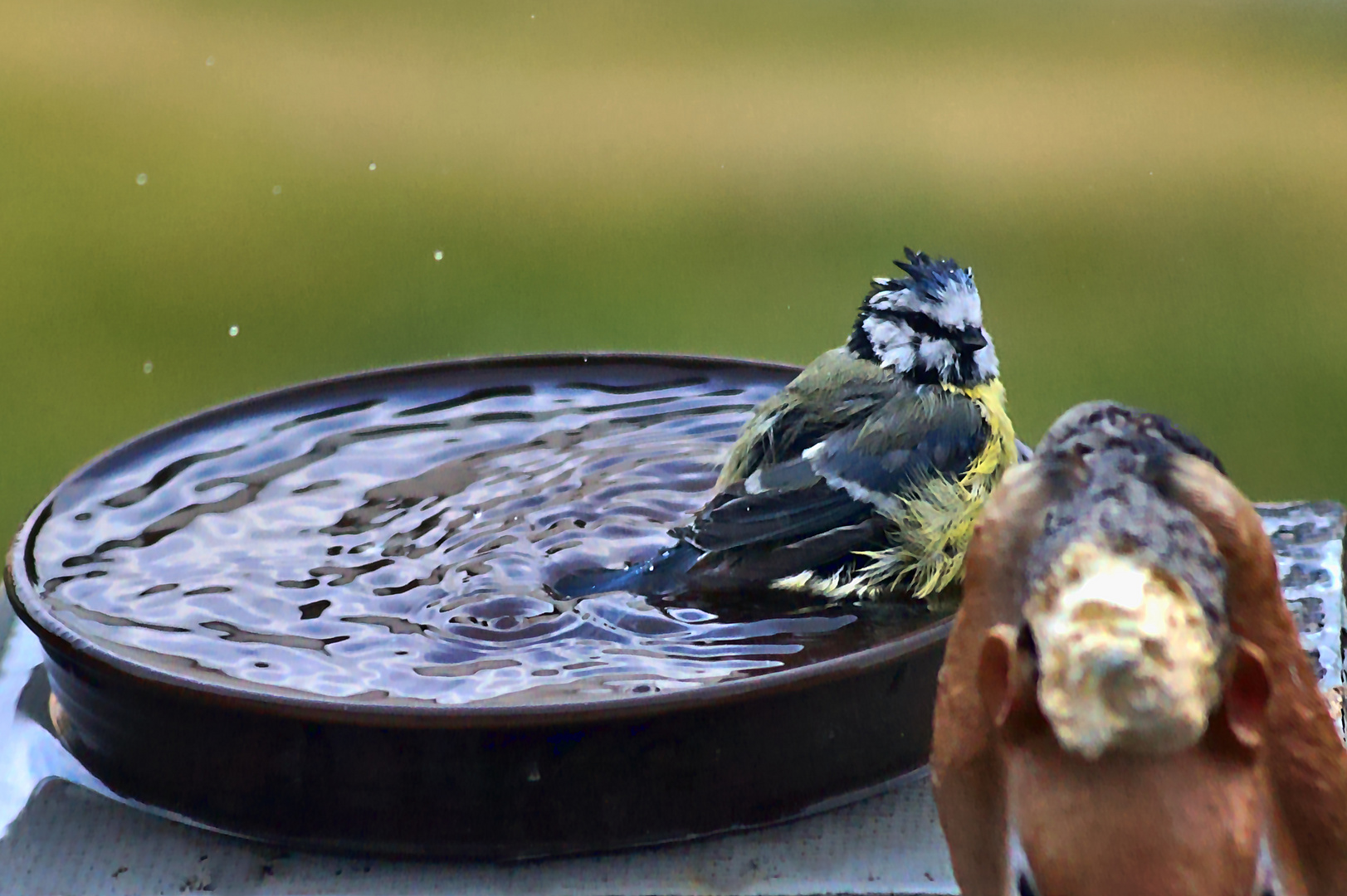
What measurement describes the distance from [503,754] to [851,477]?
938mm

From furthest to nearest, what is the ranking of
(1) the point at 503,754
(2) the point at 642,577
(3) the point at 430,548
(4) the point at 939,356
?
(4) the point at 939,356
(3) the point at 430,548
(2) the point at 642,577
(1) the point at 503,754

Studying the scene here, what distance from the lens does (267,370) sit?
7348mm

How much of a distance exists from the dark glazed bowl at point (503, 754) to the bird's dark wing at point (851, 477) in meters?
0.44

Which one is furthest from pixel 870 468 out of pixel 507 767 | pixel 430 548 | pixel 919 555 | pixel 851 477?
pixel 507 767

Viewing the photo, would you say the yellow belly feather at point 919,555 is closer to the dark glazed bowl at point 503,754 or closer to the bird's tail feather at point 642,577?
the bird's tail feather at point 642,577

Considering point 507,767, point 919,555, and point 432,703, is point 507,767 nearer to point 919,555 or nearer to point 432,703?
→ point 432,703

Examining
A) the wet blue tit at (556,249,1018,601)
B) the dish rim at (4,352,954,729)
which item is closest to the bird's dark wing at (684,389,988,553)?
A: the wet blue tit at (556,249,1018,601)

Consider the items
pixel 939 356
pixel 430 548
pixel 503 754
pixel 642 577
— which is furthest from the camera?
pixel 939 356

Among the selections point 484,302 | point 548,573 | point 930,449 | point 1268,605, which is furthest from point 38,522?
point 484,302

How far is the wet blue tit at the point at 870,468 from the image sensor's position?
2.49 metres

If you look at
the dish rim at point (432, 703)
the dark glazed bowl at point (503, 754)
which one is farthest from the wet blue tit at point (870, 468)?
the dark glazed bowl at point (503, 754)

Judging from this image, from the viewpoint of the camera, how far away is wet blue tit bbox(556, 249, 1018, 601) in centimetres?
249

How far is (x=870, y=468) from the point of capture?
8.63ft

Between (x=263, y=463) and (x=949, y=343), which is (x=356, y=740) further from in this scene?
(x=949, y=343)
